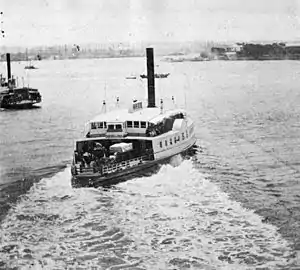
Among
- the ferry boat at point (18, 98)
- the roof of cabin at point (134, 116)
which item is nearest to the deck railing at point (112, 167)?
the roof of cabin at point (134, 116)

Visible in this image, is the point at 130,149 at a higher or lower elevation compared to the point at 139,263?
higher

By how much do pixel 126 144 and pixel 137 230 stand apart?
24.7 feet

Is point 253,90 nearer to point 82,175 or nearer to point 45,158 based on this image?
point 45,158

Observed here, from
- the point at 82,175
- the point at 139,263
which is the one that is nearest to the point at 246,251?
the point at 139,263

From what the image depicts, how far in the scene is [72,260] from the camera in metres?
15.0

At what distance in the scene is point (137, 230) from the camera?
1725 centimetres

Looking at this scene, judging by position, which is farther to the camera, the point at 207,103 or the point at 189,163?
the point at 207,103

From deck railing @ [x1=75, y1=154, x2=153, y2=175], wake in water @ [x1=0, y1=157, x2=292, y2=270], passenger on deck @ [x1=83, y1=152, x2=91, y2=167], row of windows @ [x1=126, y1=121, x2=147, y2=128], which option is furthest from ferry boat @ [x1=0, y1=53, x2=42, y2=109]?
wake in water @ [x1=0, y1=157, x2=292, y2=270]

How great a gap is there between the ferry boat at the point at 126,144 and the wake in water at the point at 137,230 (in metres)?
0.71

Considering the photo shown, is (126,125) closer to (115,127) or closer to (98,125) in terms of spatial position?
(115,127)

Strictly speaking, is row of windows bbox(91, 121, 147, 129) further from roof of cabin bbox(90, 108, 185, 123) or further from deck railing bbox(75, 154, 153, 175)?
deck railing bbox(75, 154, 153, 175)

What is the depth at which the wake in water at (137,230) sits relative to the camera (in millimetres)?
14961

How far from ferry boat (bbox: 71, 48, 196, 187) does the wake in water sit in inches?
27.8

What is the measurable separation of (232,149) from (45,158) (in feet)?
30.9
